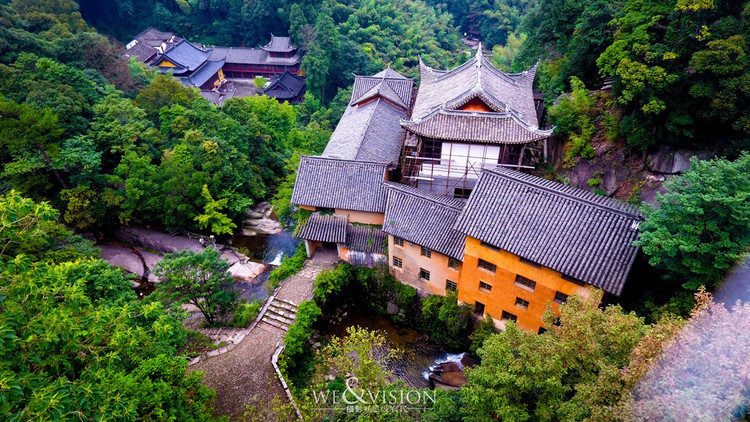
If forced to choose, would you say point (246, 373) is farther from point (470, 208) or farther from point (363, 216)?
point (470, 208)

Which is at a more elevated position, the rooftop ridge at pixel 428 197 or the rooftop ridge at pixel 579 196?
the rooftop ridge at pixel 579 196

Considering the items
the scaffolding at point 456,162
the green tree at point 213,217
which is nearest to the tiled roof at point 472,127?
the scaffolding at point 456,162

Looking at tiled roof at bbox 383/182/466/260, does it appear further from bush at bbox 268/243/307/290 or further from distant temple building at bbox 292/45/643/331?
bush at bbox 268/243/307/290

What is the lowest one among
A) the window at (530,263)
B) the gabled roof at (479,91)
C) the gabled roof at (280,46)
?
the window at (530,263)

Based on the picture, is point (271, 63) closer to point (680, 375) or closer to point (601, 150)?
point (601, 150)

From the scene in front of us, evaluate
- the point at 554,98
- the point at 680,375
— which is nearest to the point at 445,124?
the point at 554,98

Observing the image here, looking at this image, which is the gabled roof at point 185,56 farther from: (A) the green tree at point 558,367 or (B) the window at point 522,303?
(A) the green tree at point 558,367
